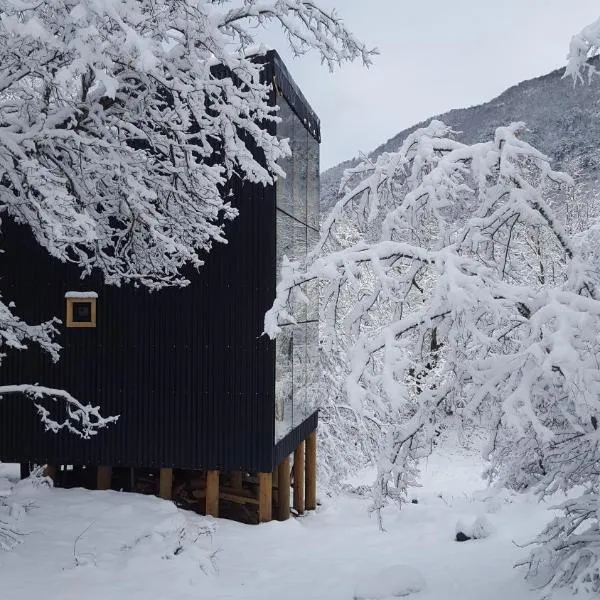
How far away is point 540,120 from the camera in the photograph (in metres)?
105

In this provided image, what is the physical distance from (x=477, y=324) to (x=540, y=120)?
111 metres

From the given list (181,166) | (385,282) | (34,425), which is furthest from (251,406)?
(385,282)

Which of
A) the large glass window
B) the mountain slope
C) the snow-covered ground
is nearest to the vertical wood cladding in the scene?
the large glass window

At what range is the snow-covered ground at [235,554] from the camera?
7.78 m

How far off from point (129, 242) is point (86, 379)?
4269 mm

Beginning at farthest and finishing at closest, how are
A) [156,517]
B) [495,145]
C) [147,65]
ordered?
[156,517] < [495,145] < [147,65]

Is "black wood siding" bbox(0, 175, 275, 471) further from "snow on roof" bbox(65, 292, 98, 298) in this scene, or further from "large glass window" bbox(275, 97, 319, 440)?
"large glass window" bbox(275, 97, 319, 440)

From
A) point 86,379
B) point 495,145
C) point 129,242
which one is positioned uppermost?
point 495,145

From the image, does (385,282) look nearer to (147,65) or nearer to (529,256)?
(147,65)

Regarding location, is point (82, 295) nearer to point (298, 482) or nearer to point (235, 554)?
point (235, 554)

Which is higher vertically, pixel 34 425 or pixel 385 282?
pixel 385 282

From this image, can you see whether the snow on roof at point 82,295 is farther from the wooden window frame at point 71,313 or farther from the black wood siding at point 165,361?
the black wood siding at point 165,361

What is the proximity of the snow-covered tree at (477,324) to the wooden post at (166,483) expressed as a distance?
21.7ft

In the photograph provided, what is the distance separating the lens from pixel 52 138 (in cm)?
665
